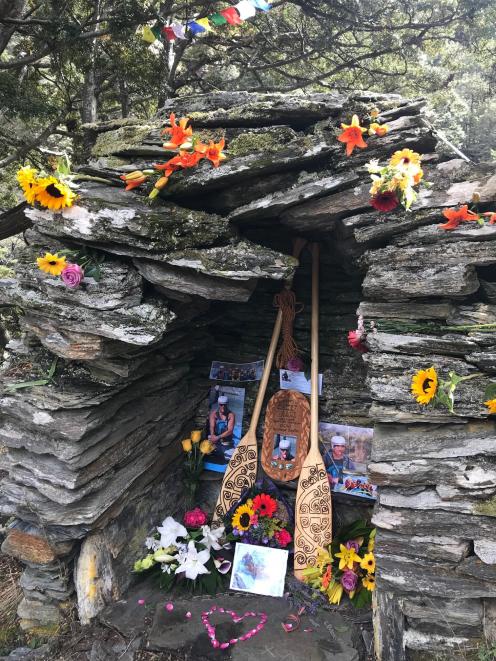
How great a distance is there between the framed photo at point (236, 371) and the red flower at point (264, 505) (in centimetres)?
115

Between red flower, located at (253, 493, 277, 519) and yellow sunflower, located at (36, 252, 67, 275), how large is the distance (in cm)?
258

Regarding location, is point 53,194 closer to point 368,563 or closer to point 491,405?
point 491,405

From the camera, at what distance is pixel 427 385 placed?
2.74 metres

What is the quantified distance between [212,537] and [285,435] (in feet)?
3.64

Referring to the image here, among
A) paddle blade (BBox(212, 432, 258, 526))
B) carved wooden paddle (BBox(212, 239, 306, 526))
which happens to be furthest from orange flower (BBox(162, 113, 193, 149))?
paddle blade (BBox(212, 432, 258, 526))

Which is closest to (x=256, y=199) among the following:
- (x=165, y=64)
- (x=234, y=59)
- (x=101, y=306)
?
(x=101, y=306)

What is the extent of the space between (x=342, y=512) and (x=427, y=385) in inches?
79.2

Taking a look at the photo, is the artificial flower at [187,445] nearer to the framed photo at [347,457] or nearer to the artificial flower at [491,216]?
the framed photo at [347,457]

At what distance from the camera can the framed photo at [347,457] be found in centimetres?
411

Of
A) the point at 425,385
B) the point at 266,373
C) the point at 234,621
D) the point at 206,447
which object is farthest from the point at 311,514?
the point at 425,385

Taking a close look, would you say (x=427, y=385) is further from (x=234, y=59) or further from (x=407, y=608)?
(x=234, y=59)

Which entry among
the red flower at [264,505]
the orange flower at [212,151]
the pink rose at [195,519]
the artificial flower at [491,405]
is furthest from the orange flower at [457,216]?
the pink rose at [195,519]

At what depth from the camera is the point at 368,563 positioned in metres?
3.53

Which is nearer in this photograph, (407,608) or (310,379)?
(407,608)
